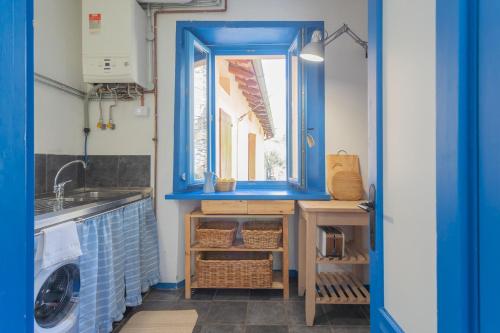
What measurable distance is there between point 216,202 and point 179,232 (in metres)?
0.51

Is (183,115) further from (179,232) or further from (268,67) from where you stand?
(268,67)

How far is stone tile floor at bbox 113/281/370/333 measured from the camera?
1.94 m

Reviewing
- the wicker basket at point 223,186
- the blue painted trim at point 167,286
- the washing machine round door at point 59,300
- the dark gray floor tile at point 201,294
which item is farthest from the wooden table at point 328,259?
the washing machine round door at point 59,300

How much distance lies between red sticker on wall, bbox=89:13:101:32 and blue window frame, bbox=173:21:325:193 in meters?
0.64

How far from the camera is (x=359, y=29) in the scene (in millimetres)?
2514

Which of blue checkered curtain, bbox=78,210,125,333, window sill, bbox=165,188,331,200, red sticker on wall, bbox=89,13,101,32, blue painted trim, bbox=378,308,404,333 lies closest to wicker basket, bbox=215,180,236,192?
window sill, bbox=165,188,331,200

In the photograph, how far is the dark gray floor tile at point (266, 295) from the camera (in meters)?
2.33

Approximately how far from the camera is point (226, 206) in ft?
7.62

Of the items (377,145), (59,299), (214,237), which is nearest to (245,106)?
(214,237)

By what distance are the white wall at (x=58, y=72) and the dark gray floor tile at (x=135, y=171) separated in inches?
16.8

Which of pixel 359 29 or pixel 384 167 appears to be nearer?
pixel 384 167

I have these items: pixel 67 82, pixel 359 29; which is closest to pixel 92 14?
pixel 67 82

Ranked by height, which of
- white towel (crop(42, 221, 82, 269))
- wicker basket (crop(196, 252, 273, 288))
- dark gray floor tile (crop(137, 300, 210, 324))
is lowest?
dark gray floor tile (crop(137, 300, 210, 324))

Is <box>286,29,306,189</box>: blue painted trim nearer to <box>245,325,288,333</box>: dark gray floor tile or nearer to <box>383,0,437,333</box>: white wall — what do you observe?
<box>245,325,288,333</box>: dark gray floor tile
